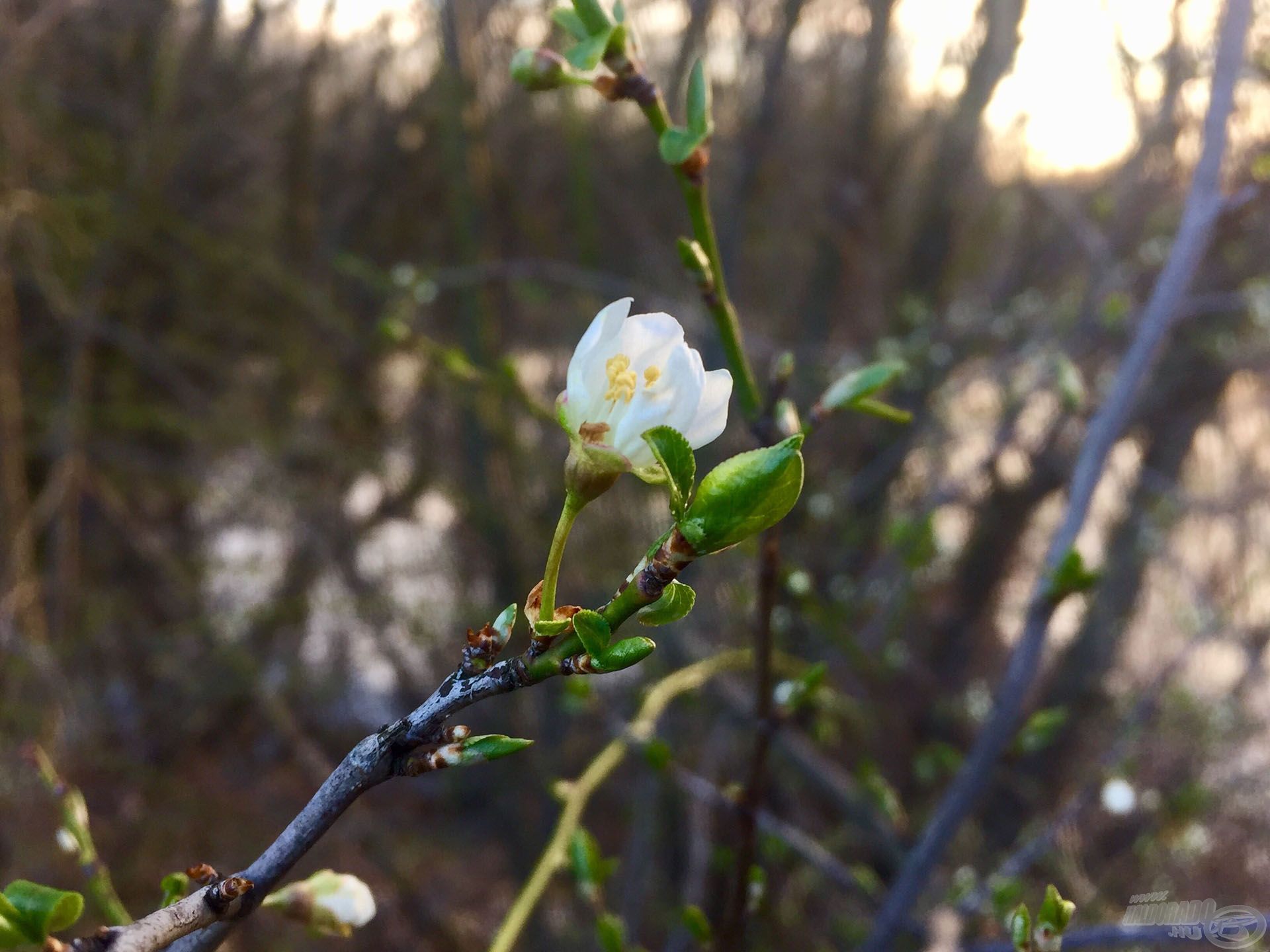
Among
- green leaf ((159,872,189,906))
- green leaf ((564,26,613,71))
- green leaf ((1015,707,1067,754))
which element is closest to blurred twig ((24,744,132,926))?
green leaf ((159,872,189,906))

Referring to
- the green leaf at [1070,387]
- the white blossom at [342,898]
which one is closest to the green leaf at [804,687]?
the white blossom at [342,898]

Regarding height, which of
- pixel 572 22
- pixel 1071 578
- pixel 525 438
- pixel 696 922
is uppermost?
pixel 525 438

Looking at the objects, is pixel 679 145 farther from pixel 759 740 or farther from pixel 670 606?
pixel 759 740

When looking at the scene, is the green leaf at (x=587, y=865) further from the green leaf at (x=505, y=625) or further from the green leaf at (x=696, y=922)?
the green leaf at (x=505, y=625)

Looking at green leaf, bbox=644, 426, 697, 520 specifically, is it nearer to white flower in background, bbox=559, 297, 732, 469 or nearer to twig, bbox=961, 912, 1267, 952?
white flower in background, bbox=559, 297, 732, 469

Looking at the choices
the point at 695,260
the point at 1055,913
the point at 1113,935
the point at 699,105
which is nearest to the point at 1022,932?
the point at 1055,913

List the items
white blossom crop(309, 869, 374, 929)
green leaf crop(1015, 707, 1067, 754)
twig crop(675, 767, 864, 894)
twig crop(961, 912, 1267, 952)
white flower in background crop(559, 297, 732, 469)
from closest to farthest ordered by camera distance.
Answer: white flower in background crop(559, 297, 732, 469), white blossom crop(309, 869, 374, 929), twig crop(961, 912, 1267, 952), green leaf crop(1015, 707, 1067, 754), twig crop(675, 767, 864, 894)
